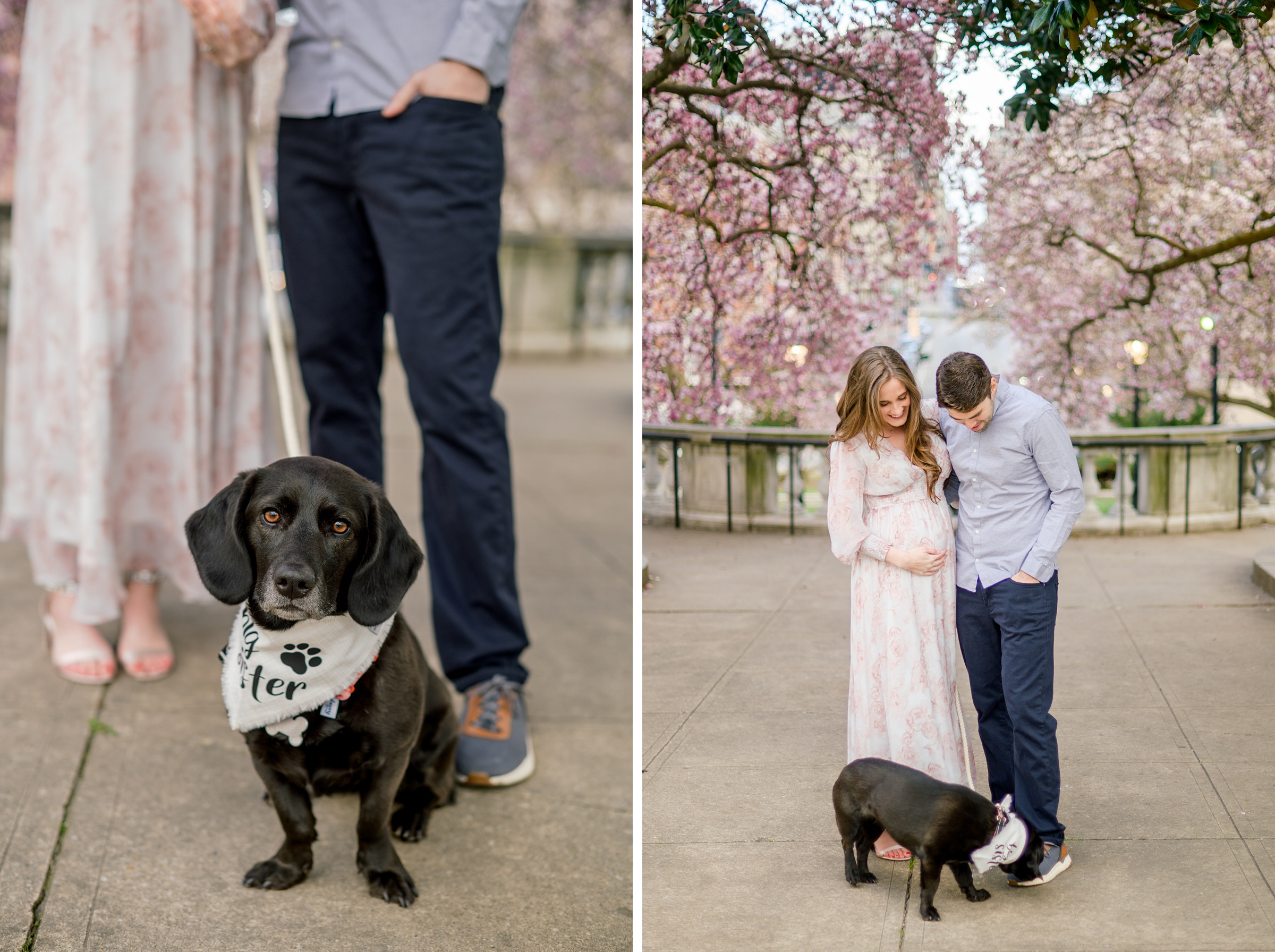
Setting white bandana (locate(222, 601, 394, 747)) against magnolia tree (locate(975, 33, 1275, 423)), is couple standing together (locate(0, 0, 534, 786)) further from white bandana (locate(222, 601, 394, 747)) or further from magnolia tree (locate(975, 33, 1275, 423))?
magnolia tree (locate(975, 33, 1275, 423))

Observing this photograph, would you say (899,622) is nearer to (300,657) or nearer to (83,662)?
(300,657)

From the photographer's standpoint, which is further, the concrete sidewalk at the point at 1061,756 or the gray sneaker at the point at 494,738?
the gray sneaker at the point at 494,738

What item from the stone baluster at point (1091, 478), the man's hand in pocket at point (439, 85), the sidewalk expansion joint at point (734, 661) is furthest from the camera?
the man's hand in pocket at point (439, 85)

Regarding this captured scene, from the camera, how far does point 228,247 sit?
3.40 meters

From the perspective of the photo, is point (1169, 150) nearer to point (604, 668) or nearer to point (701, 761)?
point (701, 761)

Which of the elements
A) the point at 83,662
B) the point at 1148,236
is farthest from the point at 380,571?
the point at 83,662

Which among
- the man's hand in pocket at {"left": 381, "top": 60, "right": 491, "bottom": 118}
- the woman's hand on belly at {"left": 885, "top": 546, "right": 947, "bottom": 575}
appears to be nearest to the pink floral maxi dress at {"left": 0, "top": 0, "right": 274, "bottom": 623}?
the man's hand in pocket at {"left": 381, "top": 60, "right": 491, "bottom": 118}

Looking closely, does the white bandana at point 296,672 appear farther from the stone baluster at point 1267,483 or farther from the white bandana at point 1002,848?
the stone baluster at point 1267,483

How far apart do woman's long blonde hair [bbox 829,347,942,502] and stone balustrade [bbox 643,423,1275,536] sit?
117mm

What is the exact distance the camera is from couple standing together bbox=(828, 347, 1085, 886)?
190cm

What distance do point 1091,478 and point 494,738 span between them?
170 cm

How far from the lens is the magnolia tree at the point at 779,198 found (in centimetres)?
204

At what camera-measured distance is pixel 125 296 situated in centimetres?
327

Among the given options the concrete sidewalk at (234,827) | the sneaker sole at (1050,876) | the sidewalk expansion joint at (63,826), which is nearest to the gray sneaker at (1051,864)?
the sneaker sole at (1050,876)
